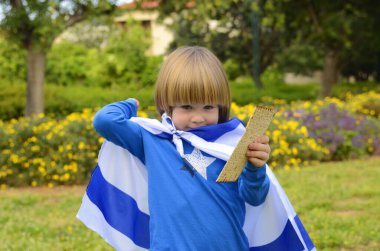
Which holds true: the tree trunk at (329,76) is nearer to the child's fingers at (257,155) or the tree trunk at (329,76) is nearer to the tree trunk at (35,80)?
the tree trunk at (35,80)

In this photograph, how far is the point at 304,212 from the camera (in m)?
5.58

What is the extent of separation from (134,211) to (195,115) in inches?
20.6

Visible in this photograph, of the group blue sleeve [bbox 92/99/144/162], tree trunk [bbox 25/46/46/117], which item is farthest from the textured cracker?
tree trunk [bbox 25/46/46/117]

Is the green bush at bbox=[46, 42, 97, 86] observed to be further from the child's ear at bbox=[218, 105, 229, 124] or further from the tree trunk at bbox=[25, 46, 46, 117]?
the child's ear at bbox=[218, 105, 229, 124]

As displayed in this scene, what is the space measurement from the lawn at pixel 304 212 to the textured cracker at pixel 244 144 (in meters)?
2.74

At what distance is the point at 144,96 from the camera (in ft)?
55.6

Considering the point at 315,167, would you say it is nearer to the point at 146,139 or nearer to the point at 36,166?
the point at 36,166

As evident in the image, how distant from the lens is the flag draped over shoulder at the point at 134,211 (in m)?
2.42

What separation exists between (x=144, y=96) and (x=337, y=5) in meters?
6.75

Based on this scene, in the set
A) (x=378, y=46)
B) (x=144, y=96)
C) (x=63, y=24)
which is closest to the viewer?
(x=63, y=24)

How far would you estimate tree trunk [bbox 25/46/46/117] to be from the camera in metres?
10.2

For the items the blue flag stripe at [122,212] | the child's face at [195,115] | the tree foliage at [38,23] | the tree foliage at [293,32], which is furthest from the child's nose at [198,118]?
the tree foliage at [293,32]

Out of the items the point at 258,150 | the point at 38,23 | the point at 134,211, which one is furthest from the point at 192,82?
the point at 38,23

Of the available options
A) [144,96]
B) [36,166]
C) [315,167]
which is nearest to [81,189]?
[36,166]
